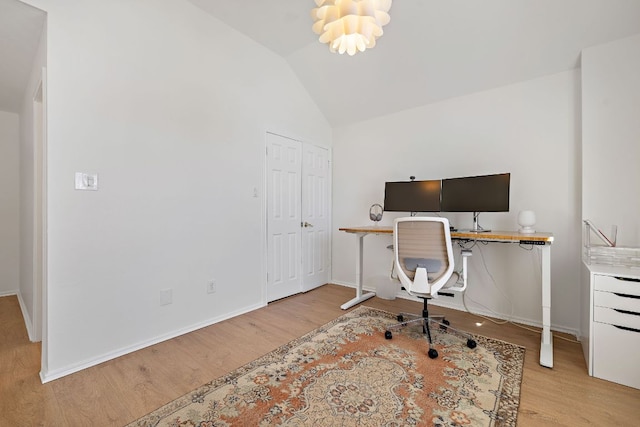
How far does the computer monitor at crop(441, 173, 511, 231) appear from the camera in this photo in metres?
2.55

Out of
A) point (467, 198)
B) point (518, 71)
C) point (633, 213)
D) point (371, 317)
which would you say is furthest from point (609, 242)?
point (371, 317)

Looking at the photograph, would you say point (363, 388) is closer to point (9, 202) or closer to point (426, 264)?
point (426, 264)

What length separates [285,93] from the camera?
3580 millimetres

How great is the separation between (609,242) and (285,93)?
3501mm

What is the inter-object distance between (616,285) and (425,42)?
2.50 m

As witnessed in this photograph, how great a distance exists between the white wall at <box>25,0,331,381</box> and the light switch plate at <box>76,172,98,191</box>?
0.13 feet

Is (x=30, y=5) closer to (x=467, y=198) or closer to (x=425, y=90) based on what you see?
(x=425, y=90)

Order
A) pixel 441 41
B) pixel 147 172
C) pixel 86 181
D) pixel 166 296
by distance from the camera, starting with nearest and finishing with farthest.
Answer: pixel 86 181 < pixel 147 172 < pixel 166 296 < pixel 441 41

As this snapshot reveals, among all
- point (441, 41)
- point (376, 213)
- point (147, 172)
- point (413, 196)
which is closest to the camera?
point (147, 172)

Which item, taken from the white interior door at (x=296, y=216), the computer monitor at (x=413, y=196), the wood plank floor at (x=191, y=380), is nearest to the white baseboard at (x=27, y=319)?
the wood plank floor at (x=191, y=380)

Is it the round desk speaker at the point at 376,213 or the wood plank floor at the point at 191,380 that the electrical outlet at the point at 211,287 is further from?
the round desk speaker at the point at 376,213

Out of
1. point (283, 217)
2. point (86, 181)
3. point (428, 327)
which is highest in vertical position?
point (86, 181)

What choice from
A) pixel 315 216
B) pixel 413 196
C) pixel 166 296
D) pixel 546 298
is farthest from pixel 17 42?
pixel 546 298

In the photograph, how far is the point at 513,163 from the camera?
281cm
